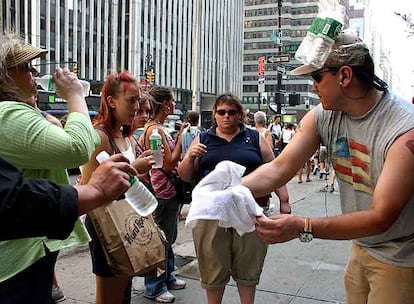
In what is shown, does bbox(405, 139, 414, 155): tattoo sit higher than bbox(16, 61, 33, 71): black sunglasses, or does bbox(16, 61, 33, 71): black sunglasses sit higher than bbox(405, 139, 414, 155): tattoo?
bbox(16, 61, 33, 71): black sunglasses

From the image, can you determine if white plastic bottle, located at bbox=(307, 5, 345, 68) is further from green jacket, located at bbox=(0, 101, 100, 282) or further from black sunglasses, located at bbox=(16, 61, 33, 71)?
black sunglasses, located at bbox=(16, 61, 33, 71)

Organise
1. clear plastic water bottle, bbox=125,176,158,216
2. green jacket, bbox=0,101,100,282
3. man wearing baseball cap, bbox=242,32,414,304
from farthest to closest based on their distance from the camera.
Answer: clear plastic water bottle, bbox=125,176,158,216
man wearing baseball cap, bbox=242,32,414,304
green jacket, bbox=0,101,100,282

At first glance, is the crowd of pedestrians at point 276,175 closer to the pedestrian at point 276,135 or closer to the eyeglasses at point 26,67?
the eyeglasses at point 26,67

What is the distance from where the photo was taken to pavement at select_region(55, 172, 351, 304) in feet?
14.8

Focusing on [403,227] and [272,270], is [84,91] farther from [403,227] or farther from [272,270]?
[272,270]

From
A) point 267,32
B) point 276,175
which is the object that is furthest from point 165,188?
point 267,32

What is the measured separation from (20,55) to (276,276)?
392 cm

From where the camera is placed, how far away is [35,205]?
1.36 meters

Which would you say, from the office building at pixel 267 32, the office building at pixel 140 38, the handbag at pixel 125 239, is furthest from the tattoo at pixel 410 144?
the office building at pixel 267 32

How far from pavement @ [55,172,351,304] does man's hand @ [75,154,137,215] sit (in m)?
2.98

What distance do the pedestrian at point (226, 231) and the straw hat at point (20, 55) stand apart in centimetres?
189

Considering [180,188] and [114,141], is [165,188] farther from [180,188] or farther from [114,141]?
[114,141]

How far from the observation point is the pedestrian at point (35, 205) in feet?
4.36

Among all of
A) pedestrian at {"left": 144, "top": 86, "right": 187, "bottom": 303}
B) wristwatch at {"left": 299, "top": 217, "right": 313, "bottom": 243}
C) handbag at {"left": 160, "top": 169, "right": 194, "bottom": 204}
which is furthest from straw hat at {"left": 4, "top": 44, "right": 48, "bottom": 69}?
handbag at {"left": 160, "top": 169, "right": 194, "bottom": 204}
